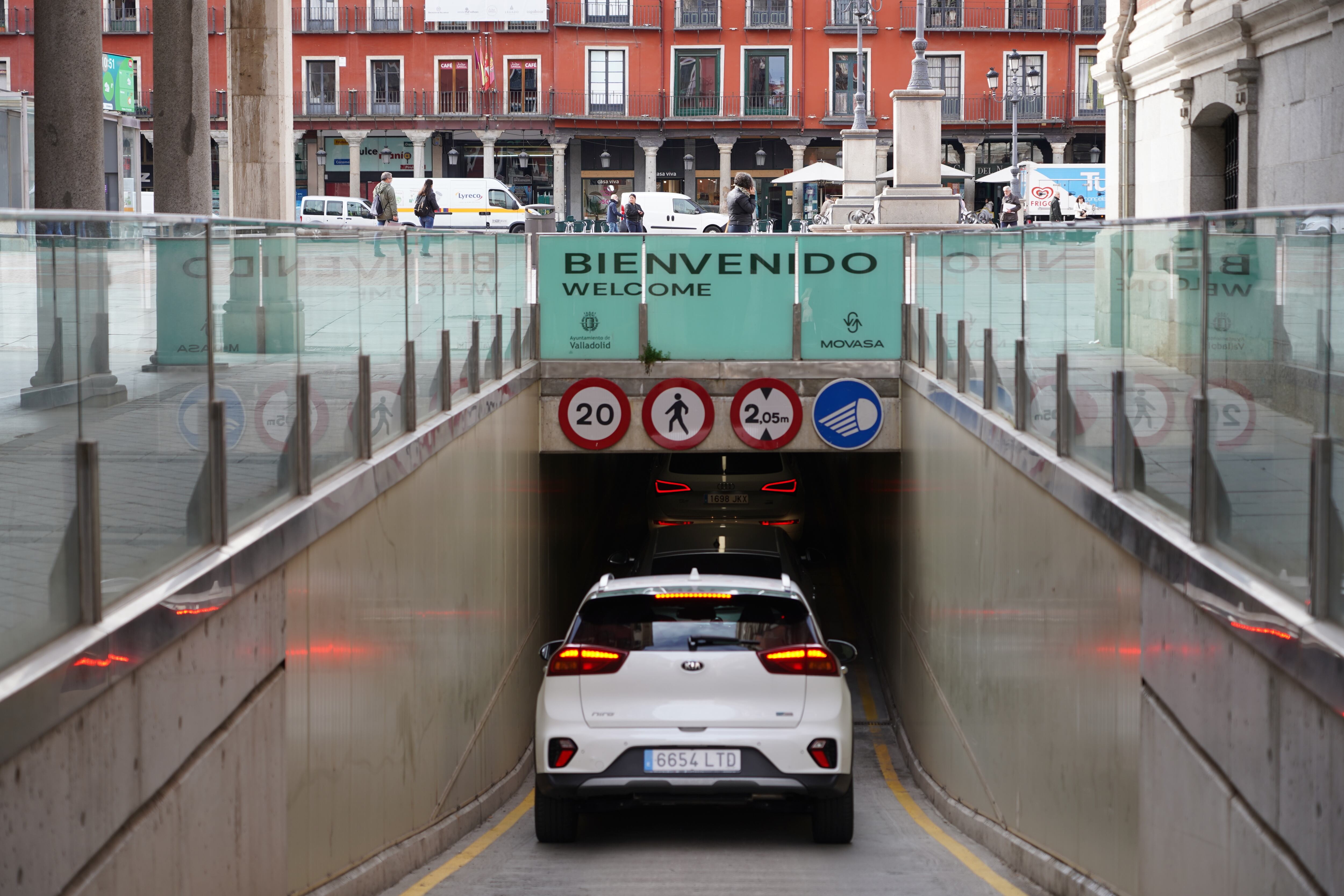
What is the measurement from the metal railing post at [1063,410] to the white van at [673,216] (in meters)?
43.2

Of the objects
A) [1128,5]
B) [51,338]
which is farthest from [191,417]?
[1128,5]

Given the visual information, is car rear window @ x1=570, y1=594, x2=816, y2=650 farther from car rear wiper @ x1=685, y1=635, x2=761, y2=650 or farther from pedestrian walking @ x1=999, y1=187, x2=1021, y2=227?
pedestrian walking @ x1=999, y1=187, x2=1021, y2=227

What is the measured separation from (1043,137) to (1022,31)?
409 centimetres

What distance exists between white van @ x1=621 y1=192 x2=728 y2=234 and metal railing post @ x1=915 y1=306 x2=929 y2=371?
36.2 meters

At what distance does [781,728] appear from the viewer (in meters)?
8.48

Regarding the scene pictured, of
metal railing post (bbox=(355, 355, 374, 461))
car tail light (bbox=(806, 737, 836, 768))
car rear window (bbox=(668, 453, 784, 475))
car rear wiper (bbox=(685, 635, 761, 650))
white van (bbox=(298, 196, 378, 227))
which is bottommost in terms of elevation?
car tail light (bbox=(806, 737, 836, 768))

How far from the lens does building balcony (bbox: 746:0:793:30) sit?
60.3m

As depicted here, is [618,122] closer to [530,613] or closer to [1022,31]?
[1022,31]

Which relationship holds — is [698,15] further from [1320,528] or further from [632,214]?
[1320,528]

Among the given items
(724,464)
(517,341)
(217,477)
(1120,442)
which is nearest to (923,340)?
(517,341)

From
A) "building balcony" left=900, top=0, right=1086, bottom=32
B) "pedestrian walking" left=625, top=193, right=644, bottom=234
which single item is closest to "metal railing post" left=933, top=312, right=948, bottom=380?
"pedestrian walking" left=625, top=193, right=644, bottom=234

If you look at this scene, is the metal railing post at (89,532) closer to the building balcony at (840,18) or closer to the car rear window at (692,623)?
the car rear window at (692,623)

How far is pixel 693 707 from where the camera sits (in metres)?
8.41

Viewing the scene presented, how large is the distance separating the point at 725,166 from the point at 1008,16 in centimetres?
1226
